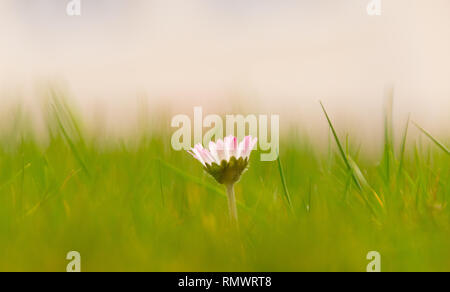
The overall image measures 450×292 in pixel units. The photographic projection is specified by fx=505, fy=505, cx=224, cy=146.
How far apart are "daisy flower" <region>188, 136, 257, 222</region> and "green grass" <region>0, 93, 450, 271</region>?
0.23 feet

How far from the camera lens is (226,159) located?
1.37 meters

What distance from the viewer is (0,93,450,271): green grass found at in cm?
116

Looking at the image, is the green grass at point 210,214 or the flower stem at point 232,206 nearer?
the green grass at point 210,214

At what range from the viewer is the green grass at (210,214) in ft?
3.79

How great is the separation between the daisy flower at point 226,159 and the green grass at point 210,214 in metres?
0.07

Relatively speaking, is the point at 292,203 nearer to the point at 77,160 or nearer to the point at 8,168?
the point at 77,160

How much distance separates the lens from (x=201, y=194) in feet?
5.11

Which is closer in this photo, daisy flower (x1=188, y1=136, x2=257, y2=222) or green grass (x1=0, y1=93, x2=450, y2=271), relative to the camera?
green grass (x1=0, y1=93, x2=450, y2=271)

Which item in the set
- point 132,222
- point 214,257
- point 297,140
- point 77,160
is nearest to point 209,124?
point 297,140

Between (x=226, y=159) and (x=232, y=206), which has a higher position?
(x=226, y=159)

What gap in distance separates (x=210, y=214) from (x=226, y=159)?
15cm

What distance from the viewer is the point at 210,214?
1.36m

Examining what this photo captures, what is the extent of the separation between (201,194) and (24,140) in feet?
2.70

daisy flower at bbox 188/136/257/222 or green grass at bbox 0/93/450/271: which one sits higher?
daisy flower at bbox 188/136/257/222
